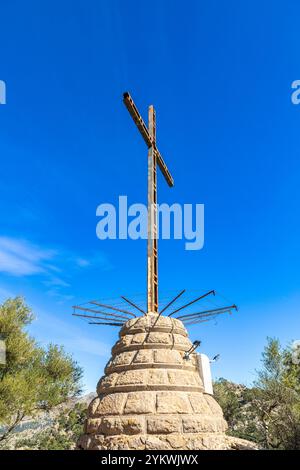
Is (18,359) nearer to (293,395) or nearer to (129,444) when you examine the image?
(129,444)

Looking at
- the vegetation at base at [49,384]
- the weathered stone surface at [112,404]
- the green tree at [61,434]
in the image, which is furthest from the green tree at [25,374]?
the weathered stone surface at [112,404]

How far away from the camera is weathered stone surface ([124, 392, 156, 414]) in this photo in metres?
6.75

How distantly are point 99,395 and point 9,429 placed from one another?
16.1 metres

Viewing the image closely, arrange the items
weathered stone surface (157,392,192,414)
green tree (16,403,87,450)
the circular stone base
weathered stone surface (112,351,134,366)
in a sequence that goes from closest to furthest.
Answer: the circular stone base, weathered stone surface (157,392,192,414), weathered stone surface (112,351,134,366), green tree (16,403,87,450)

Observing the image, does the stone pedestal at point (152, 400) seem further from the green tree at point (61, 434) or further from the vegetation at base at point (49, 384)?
the green tree at point (61, 434)

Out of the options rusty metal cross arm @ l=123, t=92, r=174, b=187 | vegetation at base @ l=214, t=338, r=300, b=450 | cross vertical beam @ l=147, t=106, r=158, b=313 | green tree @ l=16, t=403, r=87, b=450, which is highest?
rusty metal cross arm @ l=123, t=92, r=174, b=187

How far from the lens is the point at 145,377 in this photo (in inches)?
287

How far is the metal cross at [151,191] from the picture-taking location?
9070mm

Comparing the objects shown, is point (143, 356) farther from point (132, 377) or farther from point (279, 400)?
point (279, 400)

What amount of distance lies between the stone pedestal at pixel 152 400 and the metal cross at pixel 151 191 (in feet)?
2.70

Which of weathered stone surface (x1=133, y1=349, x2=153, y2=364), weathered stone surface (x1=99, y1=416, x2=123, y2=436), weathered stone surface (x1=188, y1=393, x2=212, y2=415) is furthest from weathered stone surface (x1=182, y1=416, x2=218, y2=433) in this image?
weathered stone surface (x1=133, y1=349, x2=153, y2=364)

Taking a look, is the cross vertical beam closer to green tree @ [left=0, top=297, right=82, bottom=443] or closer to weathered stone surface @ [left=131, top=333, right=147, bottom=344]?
weathered stone surface @ [left=131, top=333, right=147, bottom=344]

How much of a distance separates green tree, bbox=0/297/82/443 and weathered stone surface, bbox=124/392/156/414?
610 inches

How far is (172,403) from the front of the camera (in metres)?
6.88
